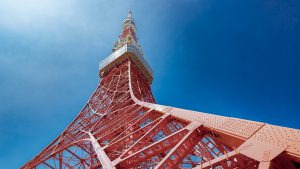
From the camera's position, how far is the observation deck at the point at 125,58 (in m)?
18.3

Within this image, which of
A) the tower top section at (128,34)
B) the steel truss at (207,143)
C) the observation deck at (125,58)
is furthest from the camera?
the tower top section at (128,34)

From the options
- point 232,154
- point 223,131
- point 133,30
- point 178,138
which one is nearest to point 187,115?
point 178,138

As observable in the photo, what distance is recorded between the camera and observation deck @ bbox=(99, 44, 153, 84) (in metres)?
18.3

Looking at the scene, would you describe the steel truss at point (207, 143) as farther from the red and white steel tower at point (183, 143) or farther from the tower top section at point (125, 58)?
the tower top section at point (125, 58)

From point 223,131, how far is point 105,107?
38.6 feet

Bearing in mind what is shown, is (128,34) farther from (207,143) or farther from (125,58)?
(207,143)

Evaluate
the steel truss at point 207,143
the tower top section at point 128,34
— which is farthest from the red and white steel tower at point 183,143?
the tower top section at point 128,34

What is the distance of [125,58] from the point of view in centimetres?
1828

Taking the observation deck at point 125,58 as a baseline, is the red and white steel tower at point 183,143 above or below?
below

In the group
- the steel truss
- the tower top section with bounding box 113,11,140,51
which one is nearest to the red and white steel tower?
the steel truss

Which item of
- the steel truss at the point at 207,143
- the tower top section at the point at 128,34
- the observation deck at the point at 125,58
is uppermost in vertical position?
the tower top section at the point at 128,34

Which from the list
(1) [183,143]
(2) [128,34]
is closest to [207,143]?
(1) [183,143]

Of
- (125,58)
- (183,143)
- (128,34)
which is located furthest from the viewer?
(128,34)

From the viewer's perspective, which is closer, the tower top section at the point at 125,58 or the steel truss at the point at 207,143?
the steel truss at the point at 207,143
